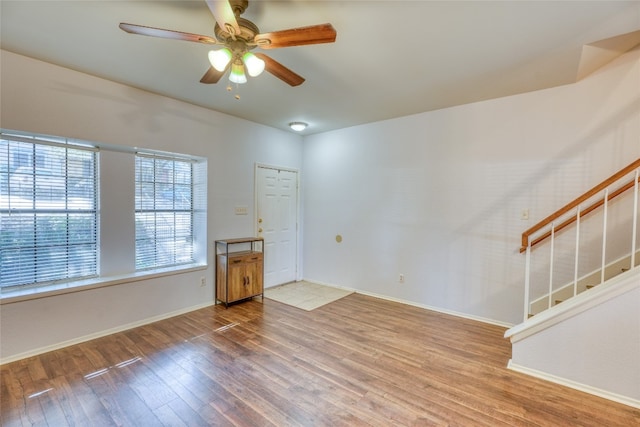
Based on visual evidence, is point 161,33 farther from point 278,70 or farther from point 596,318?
point 596,318

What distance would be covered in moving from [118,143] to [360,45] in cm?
276

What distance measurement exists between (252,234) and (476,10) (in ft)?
12.5

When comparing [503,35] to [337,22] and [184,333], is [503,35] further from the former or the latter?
[184,333]

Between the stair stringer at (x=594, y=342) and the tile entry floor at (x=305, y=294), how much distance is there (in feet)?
8.14

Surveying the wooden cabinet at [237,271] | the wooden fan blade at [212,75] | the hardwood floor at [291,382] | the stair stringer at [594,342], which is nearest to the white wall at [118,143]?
the wooden cabinet at [237,271]

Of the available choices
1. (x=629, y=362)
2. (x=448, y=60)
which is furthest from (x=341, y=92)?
(x=629, y=362)

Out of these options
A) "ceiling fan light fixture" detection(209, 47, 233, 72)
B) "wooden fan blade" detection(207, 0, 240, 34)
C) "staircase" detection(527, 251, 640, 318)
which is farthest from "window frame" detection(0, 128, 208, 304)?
"staircase" detection(527, 251, 640, 318)

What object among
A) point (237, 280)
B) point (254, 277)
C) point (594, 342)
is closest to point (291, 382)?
point (237, 280)

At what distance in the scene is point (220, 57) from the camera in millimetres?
1908

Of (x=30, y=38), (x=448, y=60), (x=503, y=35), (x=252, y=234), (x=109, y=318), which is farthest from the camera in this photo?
(x=252, y=234)

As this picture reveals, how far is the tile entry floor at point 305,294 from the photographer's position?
13.5ft

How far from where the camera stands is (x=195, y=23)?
81.8 inches

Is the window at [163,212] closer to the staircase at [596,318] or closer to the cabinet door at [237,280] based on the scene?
the cabinet door at [237,280]

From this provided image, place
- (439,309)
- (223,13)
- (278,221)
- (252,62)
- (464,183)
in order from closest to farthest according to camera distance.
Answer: (223,13) < (252,62) < (464,183) < (439,309) < (278,221)
